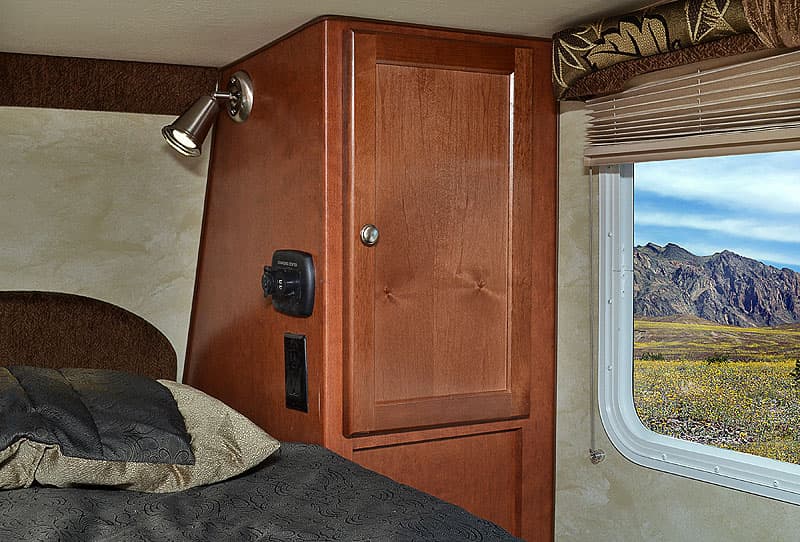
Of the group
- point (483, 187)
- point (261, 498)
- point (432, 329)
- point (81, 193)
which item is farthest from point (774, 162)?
point (81, 193)

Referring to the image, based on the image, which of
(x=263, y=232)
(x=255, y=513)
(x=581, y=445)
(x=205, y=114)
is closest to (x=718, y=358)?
(x=581, y=445)

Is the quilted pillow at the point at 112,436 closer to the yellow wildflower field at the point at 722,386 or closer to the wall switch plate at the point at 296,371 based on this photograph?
the wall switch plate at the point at 296,371

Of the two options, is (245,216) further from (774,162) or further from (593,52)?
(774,162)

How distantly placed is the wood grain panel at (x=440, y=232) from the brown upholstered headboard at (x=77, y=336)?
1.10 m

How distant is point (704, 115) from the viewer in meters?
2.19

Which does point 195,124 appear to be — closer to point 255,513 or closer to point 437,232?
point 437,232

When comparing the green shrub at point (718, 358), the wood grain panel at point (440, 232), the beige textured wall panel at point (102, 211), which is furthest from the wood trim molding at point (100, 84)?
the green shrub at point (718, 358)

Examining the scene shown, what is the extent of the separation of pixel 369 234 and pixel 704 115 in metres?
0.89

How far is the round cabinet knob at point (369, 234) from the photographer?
8.04 ft

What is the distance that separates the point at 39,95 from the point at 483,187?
1.48 meters

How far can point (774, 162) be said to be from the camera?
216cm

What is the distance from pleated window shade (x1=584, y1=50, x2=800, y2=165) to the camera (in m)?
2.00

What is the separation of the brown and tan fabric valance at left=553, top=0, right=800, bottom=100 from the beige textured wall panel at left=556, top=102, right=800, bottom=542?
0.60ft

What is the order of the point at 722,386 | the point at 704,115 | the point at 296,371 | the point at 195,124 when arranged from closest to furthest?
the point at 704,115
the point at 722,386
the point at 296,371
the point at 195,124
